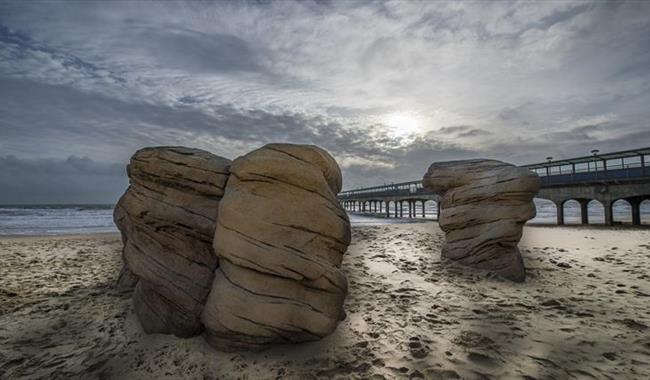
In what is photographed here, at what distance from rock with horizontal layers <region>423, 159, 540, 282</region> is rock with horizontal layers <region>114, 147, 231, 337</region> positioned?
7.42m

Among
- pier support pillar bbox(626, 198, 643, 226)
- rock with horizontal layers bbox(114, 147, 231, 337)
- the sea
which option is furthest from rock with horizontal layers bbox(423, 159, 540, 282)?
pier support pillar bbox(626, 198, 643, 226)


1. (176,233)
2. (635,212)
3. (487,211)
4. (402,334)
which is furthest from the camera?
(635,212)

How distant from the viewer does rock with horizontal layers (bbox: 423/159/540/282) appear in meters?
8.44

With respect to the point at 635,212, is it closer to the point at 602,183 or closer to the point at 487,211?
the point at 602,183

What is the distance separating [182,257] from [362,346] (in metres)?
3.42

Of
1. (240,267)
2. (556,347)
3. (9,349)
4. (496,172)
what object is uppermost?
(496,172)

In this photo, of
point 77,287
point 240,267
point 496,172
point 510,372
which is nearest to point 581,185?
point 496,172

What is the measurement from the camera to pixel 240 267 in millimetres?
4500

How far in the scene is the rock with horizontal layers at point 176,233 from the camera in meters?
4.95

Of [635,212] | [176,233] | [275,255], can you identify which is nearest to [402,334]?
[275,255]

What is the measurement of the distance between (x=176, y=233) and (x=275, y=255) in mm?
2074

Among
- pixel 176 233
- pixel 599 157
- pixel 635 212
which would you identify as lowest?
pixel 176 233

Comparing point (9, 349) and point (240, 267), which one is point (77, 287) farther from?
point (240, 267)

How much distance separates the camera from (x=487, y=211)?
8.88m
